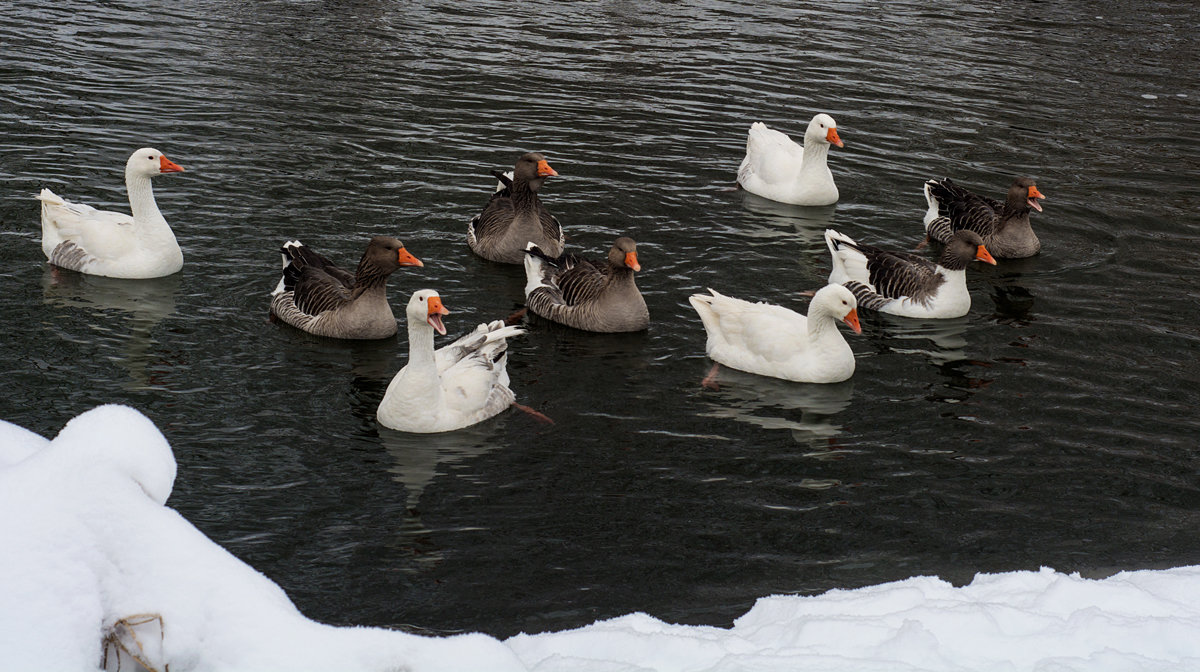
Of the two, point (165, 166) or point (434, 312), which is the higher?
point (165, 166)

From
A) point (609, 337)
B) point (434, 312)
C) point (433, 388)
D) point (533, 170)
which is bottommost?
point (609, 337)

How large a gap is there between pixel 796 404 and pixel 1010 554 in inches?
124

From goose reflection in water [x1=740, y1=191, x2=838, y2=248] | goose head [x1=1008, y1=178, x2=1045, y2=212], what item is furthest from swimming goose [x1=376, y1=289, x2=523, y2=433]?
goose head [x1=1008, y1=178, x2=1045, y2=212]

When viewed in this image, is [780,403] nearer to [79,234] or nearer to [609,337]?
[609,337]

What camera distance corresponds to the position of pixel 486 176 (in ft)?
58.7

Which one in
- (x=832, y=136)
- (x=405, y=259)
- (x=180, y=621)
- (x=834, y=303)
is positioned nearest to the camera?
(x=180, y=621)

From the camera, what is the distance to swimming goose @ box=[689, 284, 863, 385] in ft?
39.6

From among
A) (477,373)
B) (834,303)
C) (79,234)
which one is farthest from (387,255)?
(834,303)

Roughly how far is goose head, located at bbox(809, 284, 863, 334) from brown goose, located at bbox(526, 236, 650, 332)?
1973 millimetres

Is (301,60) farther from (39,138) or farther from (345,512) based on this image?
(345,512)

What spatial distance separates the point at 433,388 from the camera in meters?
10.6

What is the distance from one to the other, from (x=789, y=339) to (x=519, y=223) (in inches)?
168

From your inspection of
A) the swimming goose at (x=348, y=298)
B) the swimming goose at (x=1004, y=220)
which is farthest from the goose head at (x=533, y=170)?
the swimming goose at (x=1004, y=220)

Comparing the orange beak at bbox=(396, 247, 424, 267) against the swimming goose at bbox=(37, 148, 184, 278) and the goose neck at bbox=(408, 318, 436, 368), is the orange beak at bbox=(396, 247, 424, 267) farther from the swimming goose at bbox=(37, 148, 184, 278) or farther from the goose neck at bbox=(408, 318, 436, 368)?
the swimming goose at bbox=(37, 148, 184, 278)
